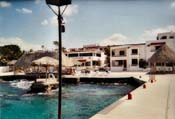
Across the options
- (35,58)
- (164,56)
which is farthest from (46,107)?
(164,56)

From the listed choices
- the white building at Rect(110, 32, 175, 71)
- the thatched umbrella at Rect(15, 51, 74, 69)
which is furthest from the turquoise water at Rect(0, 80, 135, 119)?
the white building at Rect(110, 32, 175, 71)

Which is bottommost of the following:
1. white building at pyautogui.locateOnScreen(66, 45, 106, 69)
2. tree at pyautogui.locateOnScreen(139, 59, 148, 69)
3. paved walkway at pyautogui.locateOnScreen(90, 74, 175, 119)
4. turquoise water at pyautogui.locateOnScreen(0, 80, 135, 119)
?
turquoise water at pyautogui.locateOnScreen(0, 80, 135, 119)

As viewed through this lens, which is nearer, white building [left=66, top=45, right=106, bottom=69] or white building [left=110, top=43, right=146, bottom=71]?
white building [left=110, top=43, right=146, bottom=71]

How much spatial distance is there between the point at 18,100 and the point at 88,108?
1.90 meters

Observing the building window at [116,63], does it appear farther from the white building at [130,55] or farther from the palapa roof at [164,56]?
the palapa roof at [164,56]

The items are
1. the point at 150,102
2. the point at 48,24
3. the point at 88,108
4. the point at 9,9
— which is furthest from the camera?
the point at 88,108

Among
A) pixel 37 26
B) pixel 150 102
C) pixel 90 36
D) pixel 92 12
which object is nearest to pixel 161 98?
pixel 150 102

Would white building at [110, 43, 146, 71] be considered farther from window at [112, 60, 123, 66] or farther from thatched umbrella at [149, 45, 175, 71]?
thatched umbrella at [149, 45, 175, 71]

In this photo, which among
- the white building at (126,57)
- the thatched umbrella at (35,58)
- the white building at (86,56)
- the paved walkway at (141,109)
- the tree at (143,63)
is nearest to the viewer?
the paved walkway at (141,109)

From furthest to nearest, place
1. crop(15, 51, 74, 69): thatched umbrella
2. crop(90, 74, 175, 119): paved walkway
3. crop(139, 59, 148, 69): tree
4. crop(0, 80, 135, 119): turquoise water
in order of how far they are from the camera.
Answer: crop(139, 59, 148, 69): tree, crop(15, 51, 74, 69): thatched umbrella, crop(0, 80, 135, 119): turquoise water, crop(90, 74, 175, 119): paved walkway

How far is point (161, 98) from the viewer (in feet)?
13.5

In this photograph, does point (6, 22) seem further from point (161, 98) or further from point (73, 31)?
point (161, 98)

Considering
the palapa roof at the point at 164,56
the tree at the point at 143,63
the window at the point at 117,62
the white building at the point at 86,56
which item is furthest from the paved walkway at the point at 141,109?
the white building at the point at 86,56

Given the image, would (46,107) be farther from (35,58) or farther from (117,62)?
(117,62)
